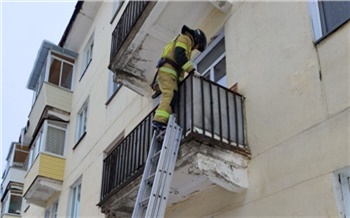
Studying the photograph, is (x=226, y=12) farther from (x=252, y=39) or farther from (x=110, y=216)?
(x=110, y=216)

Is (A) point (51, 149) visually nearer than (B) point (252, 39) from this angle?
No

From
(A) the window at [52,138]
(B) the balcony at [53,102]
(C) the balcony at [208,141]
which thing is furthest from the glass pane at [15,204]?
(C) the balcony at [208,141]

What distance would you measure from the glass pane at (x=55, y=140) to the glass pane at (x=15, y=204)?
9272 millimetres

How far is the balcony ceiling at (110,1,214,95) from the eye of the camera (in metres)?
7.91

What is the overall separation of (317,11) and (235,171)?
225 cm

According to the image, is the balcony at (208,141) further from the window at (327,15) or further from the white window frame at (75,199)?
the white window frame at (75,199)

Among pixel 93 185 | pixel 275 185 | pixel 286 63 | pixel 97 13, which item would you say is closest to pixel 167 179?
pixel 275 185

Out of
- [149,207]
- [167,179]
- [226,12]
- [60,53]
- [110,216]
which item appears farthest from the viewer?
[60,53]

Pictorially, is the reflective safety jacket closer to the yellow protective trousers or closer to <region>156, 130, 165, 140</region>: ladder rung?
the yellow protective trousers

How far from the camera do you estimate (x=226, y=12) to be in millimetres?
7359

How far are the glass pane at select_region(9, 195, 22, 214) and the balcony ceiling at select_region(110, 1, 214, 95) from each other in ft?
51.6

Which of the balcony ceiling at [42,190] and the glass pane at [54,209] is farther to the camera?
the glass pane at [54,209]

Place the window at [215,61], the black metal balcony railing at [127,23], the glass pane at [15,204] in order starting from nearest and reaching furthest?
the window at [215,61] < the black metal balcony railing at [127,23] < the glass pane at [15,204]

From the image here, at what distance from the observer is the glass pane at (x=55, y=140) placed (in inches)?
575
